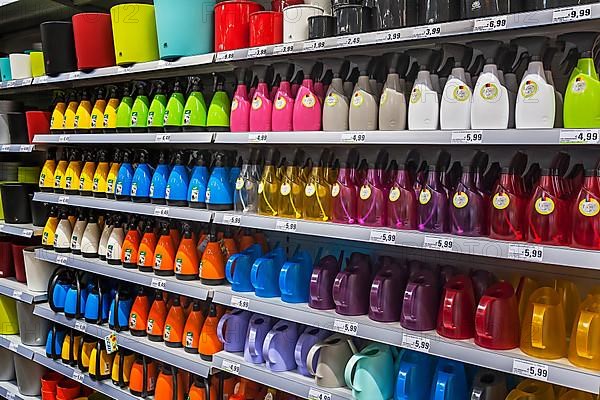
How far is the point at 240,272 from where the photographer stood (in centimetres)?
232

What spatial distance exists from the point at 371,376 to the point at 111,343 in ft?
4.68

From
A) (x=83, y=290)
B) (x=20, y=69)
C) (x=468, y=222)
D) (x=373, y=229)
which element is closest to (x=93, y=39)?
(x=20, y=69)

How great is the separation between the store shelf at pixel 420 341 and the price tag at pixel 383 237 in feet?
0.96

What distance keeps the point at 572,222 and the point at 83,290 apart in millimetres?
2435

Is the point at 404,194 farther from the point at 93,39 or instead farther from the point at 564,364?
the point at 93,39

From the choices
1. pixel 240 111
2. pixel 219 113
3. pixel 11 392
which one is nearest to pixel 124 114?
pixel 219 113

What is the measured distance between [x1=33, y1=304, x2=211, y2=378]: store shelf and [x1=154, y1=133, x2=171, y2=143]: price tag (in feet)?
3.08

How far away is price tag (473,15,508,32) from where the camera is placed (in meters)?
1.54

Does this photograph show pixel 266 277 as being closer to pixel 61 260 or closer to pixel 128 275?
pixel 128 275

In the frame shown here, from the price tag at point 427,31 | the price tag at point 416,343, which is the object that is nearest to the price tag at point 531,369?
the price tag at point 416,343

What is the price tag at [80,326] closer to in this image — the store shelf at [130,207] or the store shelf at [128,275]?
the store shelf at [128,275]

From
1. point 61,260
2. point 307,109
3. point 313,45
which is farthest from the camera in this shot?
point 61,260

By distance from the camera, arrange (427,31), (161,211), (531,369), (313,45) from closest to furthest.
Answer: (531,369)
(427,31)
(313,45)
(161,211)

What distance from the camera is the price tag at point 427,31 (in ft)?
5.46
